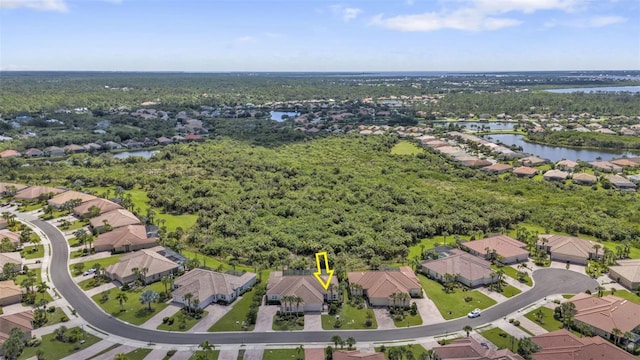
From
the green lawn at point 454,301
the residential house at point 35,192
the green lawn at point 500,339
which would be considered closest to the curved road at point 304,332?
the green lawn at point 454,301

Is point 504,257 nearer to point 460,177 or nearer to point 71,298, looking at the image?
point 460,177

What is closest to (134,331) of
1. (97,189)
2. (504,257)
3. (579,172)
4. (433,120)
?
(504,257)

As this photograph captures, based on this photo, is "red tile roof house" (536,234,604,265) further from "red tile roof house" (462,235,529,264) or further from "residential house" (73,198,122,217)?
"residential house" (73,198,122,217)

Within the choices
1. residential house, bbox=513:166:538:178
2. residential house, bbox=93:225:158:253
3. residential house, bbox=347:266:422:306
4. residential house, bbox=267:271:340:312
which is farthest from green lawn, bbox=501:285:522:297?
residential house, bbox=513:166:538:178

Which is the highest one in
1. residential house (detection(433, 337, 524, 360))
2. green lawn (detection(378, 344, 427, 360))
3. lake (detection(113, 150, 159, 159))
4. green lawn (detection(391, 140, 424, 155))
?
green lawn (detection(391, 140, 424, 155))

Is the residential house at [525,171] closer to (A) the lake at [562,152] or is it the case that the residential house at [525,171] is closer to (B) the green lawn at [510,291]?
(A) the lake at [562,152]

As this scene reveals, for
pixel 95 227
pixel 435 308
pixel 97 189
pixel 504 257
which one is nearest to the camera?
pixel 435 308

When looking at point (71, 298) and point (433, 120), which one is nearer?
point (71, 298)
